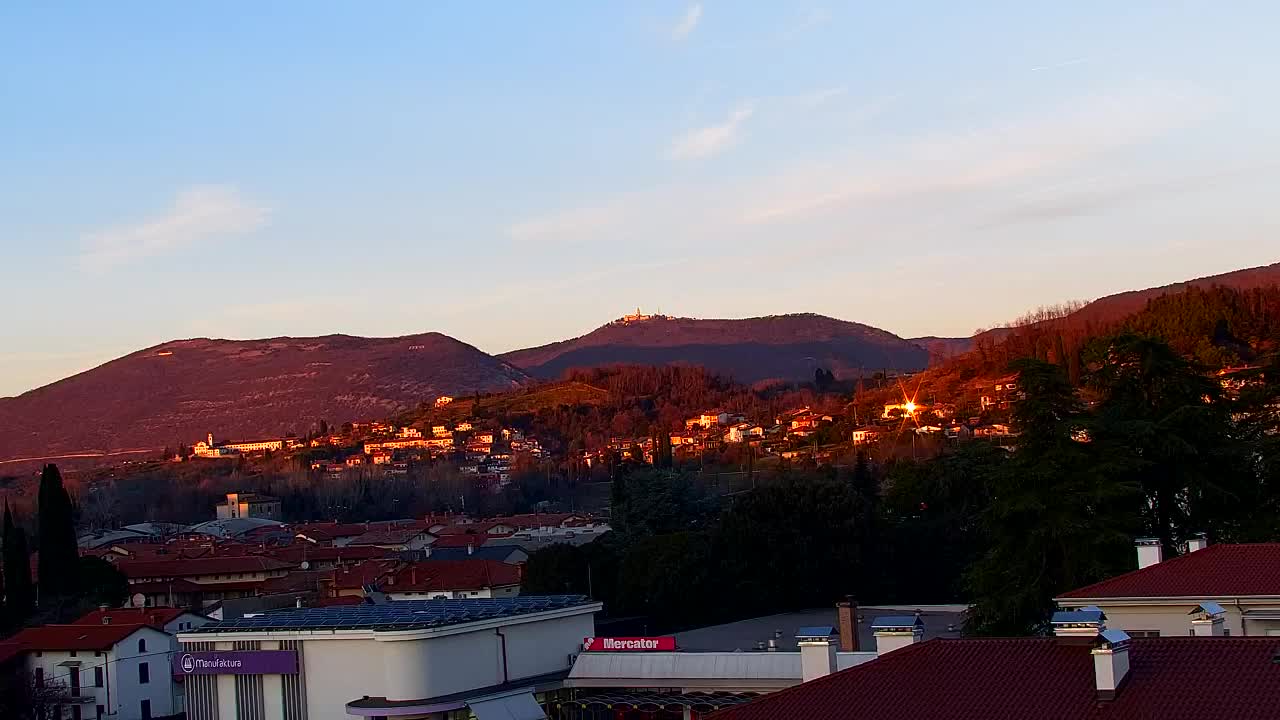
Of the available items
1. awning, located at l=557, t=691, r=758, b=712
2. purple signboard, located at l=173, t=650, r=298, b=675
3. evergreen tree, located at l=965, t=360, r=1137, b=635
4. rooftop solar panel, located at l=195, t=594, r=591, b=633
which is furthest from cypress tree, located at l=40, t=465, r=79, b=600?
awning, located at l=557, t=691, r=758, b=712

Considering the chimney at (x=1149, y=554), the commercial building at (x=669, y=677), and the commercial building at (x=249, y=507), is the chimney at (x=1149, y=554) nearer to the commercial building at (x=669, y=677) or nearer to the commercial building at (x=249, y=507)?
the commercial building at (x=669, y=677)

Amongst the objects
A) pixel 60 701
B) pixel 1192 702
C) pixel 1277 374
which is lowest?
pixel 60 701

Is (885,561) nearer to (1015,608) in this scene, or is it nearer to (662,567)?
(662,567)

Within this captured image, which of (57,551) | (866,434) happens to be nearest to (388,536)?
(57,551)

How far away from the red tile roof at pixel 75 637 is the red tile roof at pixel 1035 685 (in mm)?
33516

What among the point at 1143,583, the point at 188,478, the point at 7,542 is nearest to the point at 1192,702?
the point at 1143,583

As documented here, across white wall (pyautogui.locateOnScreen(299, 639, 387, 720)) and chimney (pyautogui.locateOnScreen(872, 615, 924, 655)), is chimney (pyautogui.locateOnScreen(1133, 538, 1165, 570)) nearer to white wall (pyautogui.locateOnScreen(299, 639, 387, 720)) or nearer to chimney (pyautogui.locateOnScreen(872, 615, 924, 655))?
chimney (pyautogui.locateOnScreen(872, 615, 924, 655))

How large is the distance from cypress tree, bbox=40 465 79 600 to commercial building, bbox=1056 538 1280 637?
44591 mm

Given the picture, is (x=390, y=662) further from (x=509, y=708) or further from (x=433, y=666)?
(x=509, y=708)

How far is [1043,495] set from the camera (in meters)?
29.7

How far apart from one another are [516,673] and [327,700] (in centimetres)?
293

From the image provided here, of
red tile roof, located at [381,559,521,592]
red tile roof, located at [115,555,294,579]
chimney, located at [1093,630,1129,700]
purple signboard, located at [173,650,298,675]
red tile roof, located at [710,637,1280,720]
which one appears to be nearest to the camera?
red tile roof, located at [710,637,1280,720]

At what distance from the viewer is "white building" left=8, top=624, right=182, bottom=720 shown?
4347cm

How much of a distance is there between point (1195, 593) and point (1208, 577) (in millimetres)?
525
